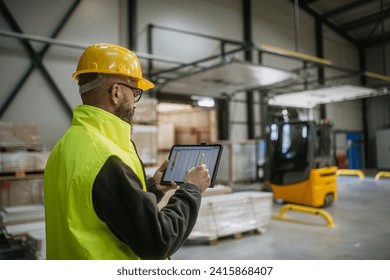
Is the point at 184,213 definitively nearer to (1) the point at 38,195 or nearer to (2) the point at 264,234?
(2) the point at 264,234

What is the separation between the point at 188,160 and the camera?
1594mm

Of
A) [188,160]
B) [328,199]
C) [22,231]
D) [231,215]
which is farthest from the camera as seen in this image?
[328,199]

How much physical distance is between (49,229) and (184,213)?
24.8 inches

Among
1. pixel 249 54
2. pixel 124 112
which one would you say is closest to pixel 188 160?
pixel 124 112

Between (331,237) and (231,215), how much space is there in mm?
1400

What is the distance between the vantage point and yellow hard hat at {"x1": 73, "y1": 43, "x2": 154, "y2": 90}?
135 centimetres

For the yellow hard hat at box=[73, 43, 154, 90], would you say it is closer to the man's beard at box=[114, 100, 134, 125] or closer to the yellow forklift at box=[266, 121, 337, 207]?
the man's beard at box=[114, 100, 134, 125]

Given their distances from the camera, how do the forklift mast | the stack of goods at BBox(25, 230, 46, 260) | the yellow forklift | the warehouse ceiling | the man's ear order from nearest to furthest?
the man's ear, the warehouse ceiling, the stack of goods at BBox(25, 230, 46, 260), the yellow forklift, the forklift mast

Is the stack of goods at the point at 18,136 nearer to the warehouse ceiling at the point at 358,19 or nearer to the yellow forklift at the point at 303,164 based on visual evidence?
the warehouse ceiling at the point at 358,19

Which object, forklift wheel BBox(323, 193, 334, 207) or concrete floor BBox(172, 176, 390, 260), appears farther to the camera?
forklift wheel BBox(323, 193, 334, 207)

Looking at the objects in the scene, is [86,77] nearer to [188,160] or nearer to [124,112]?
[124,112]

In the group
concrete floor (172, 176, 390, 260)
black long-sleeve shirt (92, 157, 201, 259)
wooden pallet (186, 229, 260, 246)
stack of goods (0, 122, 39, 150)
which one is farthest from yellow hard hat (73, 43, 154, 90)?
stack of goods (0, 122, 39, 150)

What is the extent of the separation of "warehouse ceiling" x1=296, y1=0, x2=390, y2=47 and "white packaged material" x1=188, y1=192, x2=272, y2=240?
2.58m

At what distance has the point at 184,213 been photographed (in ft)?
4.12
